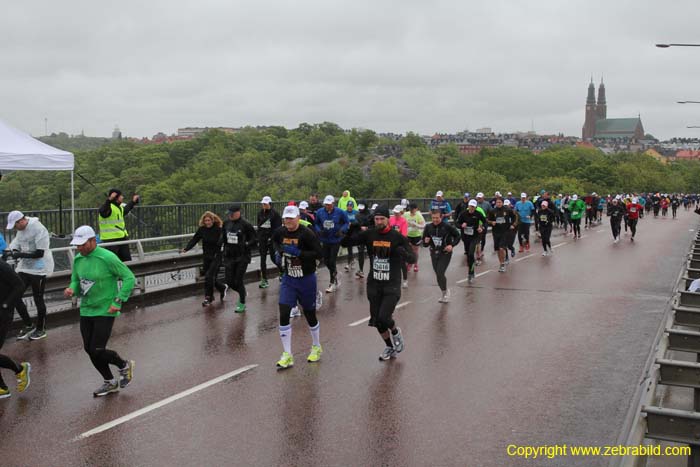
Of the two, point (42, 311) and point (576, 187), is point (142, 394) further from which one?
point (576, 187)

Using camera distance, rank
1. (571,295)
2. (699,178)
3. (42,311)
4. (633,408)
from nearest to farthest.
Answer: (633,408)
(42,311)
(571,295)
(699,178)

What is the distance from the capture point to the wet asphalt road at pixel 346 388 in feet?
19.4

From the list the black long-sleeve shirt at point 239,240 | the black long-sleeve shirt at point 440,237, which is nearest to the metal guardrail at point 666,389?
the black long-sleeve shirt at point 440,237

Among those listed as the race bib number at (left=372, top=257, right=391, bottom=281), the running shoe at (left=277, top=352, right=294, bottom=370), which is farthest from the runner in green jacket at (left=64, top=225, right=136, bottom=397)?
the race bib number at (left=372, top=257, right=391, bottom=281)

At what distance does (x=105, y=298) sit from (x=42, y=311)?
11.6 ft

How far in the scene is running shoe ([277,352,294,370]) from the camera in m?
8.44

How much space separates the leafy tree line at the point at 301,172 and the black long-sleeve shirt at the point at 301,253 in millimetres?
9246

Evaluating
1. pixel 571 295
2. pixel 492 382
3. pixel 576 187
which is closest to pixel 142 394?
pixel 492 382

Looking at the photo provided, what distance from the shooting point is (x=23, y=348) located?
957 cm

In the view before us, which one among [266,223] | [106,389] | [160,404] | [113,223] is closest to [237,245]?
[266,223]

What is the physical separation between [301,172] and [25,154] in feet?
310

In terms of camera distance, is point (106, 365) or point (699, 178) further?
point (699, 178)

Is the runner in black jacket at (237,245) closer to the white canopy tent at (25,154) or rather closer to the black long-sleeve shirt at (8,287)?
the white canopy tent at (25,154)

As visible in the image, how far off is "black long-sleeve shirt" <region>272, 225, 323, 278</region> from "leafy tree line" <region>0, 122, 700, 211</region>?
9246 millimetres
